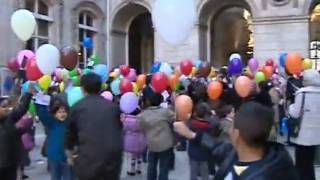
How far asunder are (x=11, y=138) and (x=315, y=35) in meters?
16.6

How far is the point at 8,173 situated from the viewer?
5.77 m

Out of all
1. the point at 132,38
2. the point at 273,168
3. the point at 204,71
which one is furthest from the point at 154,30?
the point at 273,168

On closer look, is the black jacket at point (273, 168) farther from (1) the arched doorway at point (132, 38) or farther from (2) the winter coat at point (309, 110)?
→ (1) the arched doorway at point (132, 38)

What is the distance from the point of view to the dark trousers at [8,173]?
5.71m

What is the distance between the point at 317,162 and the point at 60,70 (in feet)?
15.2

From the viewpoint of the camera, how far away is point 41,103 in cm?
784

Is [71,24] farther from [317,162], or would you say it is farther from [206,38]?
[317,162]

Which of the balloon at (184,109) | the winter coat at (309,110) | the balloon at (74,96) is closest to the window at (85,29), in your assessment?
the balloon at (74,96)

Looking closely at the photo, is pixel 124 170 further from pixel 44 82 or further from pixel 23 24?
pixel 23 24

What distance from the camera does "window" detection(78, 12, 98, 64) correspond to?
19750mm

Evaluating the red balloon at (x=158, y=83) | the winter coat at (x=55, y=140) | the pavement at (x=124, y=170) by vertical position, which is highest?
the red balloon at (x=158, y=83)

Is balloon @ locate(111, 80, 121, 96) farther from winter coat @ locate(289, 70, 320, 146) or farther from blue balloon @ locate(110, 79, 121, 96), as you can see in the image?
winter coat @ locate(289, 70, 320, 146)

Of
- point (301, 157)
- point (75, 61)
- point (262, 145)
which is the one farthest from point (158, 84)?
point (262, 145)

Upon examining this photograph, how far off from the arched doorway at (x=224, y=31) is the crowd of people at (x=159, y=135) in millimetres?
11126
